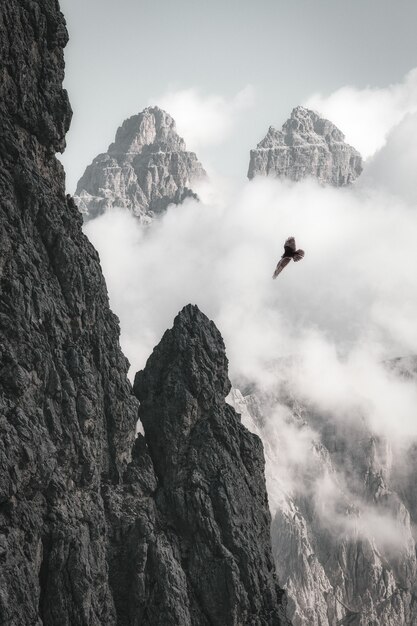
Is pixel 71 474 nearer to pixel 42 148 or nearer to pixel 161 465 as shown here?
pixel 161 465

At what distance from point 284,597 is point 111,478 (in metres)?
18.1

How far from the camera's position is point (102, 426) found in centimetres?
5469

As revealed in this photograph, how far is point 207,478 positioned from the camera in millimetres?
57812

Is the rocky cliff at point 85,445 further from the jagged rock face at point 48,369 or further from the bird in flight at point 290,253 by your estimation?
the bird in flight at point 290,253

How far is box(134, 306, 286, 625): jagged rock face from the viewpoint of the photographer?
176 feet

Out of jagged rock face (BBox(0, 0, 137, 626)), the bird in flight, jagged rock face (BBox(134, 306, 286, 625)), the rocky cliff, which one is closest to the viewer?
the bird in flight

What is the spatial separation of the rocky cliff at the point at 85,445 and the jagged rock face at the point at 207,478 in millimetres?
129

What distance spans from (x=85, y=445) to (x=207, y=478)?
39.5 ft

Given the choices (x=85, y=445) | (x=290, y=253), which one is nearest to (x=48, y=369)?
(x=85, y=445)

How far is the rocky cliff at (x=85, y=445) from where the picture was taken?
43.9 metres

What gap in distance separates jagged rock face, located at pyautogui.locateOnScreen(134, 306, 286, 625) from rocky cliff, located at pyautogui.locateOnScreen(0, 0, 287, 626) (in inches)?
5.1

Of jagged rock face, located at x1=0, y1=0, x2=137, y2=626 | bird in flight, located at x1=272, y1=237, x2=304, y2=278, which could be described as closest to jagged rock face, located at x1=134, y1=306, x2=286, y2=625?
jagged rock face, located at x1=0, y1=0, x2=137, y2=626

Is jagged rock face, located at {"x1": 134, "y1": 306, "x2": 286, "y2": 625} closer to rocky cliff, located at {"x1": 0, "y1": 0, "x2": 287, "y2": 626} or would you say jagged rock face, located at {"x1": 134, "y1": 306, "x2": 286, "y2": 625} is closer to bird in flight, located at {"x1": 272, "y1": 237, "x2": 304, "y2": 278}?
rocky cliff, located at {"x1": 0, "y1": 0, "x2": 287, "y2": 626}

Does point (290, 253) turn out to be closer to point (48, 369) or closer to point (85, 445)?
point (48, 369)
